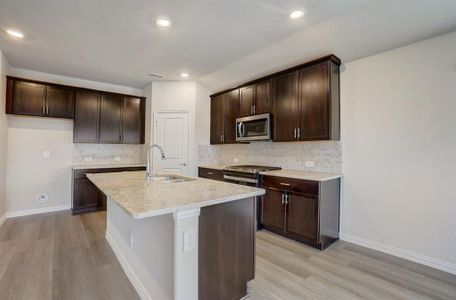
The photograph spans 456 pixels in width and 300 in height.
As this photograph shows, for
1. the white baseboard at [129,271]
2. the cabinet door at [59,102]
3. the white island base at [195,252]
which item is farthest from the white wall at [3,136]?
the white island base at [195,252]

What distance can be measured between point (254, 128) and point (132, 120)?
280 cm

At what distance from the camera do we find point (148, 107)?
487 cm

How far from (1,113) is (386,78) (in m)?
5.45

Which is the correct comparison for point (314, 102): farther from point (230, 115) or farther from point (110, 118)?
point (110, 118)

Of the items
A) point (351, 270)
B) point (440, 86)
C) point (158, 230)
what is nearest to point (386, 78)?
point (440, 86)

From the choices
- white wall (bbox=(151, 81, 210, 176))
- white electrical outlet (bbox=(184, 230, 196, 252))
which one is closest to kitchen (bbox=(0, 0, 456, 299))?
white electrical outlet (bbox=(184, 230, 196, 252))

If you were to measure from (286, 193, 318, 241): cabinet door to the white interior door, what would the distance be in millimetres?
2441

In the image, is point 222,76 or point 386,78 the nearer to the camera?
point 386,78

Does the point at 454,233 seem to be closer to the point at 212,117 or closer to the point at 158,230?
the point at 158,230

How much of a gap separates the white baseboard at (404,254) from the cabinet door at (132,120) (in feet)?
14.1

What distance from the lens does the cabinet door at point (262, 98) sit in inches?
141

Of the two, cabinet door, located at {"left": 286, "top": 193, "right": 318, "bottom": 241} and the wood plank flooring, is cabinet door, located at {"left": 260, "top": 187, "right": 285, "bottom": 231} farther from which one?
the wood plank flooring

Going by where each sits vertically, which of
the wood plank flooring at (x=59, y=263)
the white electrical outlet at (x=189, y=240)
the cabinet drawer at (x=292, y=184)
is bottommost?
the wood plank flooring at (x=59, y=263)

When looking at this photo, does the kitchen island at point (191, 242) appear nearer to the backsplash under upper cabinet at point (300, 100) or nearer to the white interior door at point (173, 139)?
the backsplash under upper cabinet at point (300, 100)
